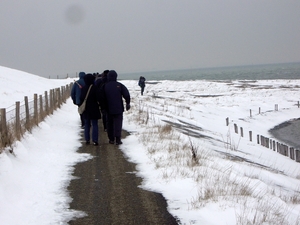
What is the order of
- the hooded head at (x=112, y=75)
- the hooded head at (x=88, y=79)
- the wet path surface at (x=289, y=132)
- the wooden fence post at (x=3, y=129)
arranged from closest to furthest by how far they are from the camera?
the wooden fence post at (x=3, y=129), the hooded head at (x=112, y=75), the hooded head at (x=88, y=79), the wet path surface at (x=289, y=132)

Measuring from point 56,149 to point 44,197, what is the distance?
4.13 metres

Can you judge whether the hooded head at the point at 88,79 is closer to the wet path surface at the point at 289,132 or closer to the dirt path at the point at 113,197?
the dirt path at the point at 113,197

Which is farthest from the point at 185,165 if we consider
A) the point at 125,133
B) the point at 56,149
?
the point at 125,133

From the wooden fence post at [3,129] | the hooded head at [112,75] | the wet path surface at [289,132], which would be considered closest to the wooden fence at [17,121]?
the wooden fence post at [3,129]

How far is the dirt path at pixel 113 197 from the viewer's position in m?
5.71

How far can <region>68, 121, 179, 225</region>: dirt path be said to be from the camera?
571 cm

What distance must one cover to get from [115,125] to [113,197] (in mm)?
4735

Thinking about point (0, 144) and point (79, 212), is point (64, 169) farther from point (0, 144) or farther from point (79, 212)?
point (79, 212)

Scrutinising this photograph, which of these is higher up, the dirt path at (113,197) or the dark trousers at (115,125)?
the dark trousers at (115,125)

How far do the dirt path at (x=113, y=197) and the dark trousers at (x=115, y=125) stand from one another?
1942 millimetres

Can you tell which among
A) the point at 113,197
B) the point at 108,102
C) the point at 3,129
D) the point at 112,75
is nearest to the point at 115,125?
the point at 108,102

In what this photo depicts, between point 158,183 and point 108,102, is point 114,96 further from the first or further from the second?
point 158,183

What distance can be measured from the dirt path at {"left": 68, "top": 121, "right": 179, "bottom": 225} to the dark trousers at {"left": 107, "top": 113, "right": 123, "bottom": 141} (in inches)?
76.5

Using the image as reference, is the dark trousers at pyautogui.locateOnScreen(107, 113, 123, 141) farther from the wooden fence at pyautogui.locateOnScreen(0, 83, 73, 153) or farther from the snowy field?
the wooden fence at pyautogui.locateOnScreen(0, 83, 73, 153)
